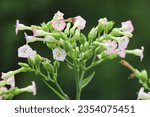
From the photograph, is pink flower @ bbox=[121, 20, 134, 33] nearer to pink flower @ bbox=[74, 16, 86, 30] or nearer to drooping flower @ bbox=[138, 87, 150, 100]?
pink flower @ bbox=[74, 16, 86, 30]

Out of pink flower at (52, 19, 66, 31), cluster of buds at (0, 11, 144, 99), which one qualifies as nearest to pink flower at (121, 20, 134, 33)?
cluster of buds at (0, 11, 144, 99)

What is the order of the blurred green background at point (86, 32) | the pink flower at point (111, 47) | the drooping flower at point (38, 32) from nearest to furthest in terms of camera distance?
Result: the pink flower at point (111, 47) < the drooping flower at point (38, 32) < the blurred green background at point (86, 32)

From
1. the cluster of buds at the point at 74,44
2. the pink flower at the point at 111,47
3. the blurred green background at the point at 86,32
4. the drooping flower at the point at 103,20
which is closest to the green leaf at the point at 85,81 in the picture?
the cluster of buds at the point at 74,44

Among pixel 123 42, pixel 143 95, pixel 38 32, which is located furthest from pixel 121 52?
pixel 38 32

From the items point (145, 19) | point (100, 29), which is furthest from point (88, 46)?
point (145, 19)

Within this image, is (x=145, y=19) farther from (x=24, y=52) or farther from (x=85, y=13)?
(x=24, y=52)

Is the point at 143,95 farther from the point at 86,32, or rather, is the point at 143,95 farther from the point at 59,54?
the point at 86,32

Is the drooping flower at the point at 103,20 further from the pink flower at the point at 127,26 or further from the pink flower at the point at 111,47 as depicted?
the pink flower at the point at 111,47
